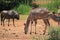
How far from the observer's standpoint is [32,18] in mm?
16391

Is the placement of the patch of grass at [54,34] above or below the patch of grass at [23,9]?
above

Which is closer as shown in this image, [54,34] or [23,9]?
[54,34]

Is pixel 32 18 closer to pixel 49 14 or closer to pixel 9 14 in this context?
pixel 49 14

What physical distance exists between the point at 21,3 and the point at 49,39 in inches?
789

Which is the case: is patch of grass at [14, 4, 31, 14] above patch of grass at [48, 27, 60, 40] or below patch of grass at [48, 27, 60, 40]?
below

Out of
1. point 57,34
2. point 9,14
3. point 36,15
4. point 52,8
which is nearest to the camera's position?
point 57,34

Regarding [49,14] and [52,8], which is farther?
[52,8]

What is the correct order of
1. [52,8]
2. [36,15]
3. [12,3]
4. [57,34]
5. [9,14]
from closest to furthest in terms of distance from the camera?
[57,34]
[36,15]
[9,14]
[52,8]
[12,3]

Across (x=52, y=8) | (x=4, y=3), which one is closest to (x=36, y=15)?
(x=52, y=8)

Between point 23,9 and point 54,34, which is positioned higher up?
point 54,34

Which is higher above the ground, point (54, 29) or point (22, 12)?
point (54, 29)

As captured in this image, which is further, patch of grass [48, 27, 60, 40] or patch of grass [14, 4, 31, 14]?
patch of grass [14, 4, 31, 14]

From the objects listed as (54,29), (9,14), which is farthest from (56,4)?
(54,29)

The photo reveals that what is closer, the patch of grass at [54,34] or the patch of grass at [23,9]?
the patch of grass at [54,34]
